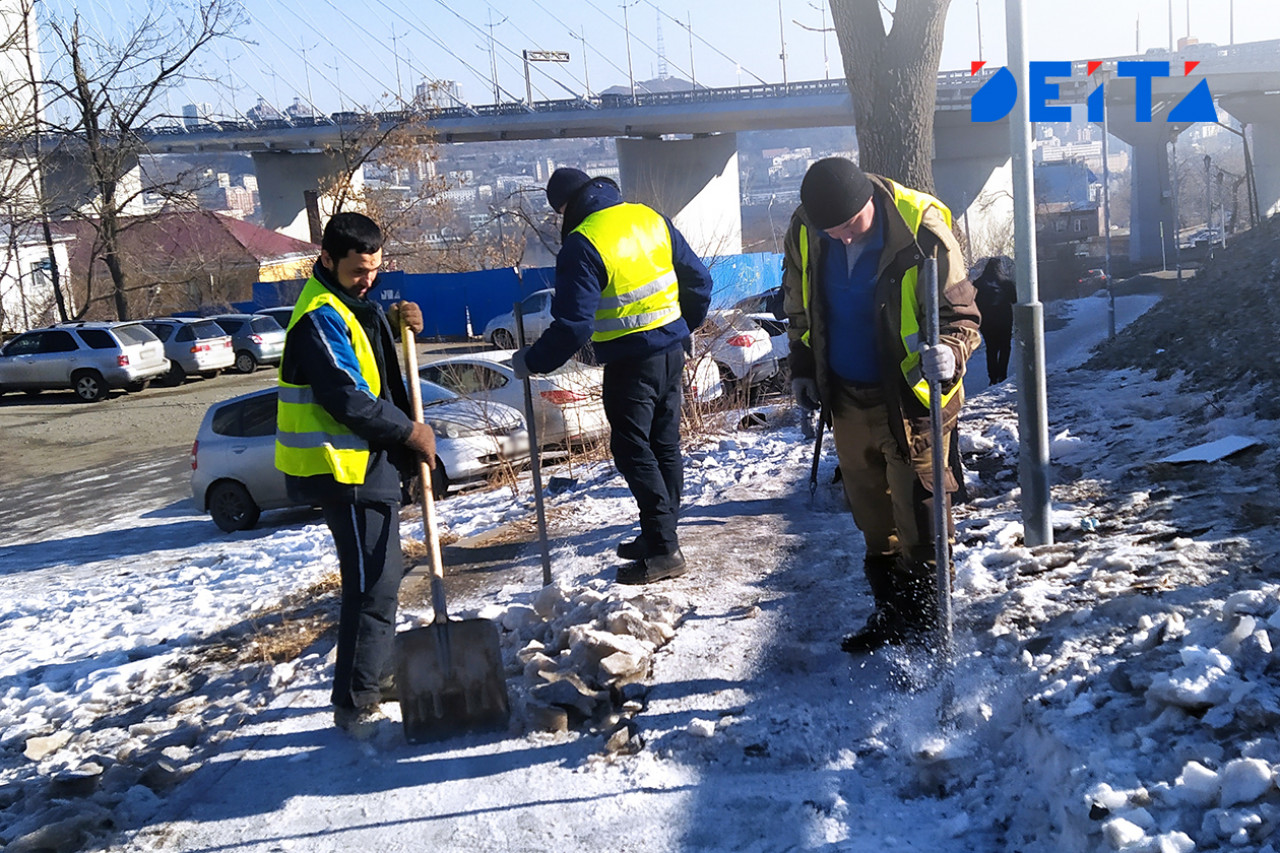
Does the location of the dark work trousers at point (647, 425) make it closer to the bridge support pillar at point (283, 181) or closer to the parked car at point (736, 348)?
the parked car at point (736, 348)

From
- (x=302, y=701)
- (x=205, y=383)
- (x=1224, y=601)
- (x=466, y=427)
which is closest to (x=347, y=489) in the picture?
(x=302, y=701)

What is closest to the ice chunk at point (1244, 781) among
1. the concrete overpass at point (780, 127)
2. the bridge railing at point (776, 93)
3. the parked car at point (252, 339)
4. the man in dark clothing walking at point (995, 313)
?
the man in dark clothing walking at point (995, 313)

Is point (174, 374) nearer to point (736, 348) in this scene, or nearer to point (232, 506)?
point (232, 506)

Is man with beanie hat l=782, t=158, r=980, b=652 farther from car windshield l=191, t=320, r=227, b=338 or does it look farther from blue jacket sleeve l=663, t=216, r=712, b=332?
car windshield l=191, t=320, r=227, b=338

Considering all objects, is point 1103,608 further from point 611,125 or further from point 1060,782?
point 611,125

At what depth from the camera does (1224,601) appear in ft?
12.1

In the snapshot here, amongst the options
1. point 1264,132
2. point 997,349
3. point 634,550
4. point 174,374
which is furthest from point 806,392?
point 1264,132

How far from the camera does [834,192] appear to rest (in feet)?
12.6

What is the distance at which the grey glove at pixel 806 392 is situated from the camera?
174 inches

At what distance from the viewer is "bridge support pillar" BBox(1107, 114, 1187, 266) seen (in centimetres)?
6041

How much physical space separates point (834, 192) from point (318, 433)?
6.70ft

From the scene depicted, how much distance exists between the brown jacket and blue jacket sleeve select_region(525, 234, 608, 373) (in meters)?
1.16

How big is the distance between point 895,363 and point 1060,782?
1.55m

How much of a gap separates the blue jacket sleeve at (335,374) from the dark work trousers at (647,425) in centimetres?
141
